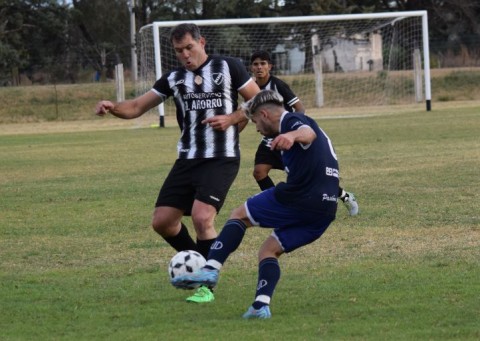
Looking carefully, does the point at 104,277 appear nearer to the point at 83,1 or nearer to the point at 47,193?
the point at 47,193

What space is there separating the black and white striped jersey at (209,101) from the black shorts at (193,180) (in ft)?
0.20

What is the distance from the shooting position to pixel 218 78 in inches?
306

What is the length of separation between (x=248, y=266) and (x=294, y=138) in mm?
2739

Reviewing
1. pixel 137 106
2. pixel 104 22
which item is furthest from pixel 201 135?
pixel 104 22

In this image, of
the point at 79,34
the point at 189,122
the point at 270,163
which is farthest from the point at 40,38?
the point at 189,122

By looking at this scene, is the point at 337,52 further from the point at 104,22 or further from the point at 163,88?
the point at 163,88

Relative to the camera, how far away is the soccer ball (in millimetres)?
6897

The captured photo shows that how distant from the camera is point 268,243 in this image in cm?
670

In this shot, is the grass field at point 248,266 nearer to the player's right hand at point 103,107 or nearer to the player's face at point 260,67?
the player's right hand at point 103,107

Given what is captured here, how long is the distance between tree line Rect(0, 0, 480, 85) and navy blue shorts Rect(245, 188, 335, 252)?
1907 inches

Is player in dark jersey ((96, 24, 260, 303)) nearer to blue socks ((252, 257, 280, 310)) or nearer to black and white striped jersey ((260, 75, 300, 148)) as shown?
blue socks ((252, 257, 280, 310))

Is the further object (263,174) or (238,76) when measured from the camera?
(263,174)

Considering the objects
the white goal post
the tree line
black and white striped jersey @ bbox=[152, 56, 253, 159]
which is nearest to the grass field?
black and white striped jersey @ bbox=[152, 56, 253, 159]

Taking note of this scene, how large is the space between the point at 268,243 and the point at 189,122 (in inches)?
60.7
